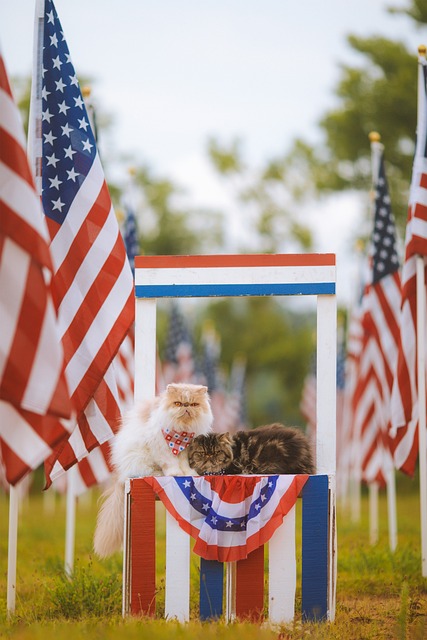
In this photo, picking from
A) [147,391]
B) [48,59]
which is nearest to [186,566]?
[147,391]

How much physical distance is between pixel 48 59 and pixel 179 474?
3.82 metres

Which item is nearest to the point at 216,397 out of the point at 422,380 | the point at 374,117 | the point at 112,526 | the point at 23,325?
the point at 374,117

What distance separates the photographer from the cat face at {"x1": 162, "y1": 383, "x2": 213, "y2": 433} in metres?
7.48

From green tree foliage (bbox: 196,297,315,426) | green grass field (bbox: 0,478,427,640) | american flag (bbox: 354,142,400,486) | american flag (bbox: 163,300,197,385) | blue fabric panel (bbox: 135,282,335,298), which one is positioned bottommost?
green grass field (bbox: 0,478,427,640)

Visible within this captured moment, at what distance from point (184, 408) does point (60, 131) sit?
2.72 m

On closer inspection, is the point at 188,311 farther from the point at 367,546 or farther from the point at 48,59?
the point at 48,59

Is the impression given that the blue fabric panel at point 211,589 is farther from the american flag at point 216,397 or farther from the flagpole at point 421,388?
the american flag at point 216,397

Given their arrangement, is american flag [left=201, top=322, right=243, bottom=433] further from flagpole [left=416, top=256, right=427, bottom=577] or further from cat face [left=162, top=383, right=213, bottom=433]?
cat face [left=162, top=383, right=213, bottom=433]

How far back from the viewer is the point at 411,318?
34.5ft

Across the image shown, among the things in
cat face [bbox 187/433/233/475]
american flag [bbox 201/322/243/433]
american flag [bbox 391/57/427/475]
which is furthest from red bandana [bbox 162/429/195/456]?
american flag [bbox 201/322/243/433]

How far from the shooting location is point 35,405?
598 cm

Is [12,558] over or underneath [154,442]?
underneath

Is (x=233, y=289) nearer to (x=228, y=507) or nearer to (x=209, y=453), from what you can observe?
(x=209, y=453)

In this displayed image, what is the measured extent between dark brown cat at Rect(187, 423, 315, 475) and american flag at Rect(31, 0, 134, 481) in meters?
1.12
